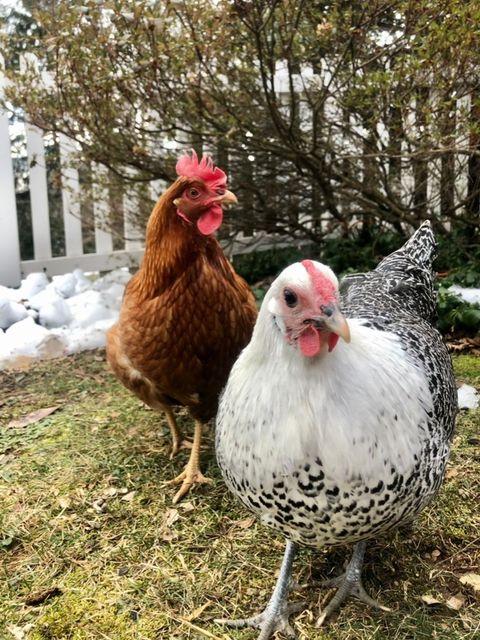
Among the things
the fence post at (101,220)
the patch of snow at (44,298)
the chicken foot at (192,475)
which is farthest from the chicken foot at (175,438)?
the fence post at (101,220)

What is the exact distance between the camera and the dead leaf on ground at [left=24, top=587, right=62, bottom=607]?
5.72 feet

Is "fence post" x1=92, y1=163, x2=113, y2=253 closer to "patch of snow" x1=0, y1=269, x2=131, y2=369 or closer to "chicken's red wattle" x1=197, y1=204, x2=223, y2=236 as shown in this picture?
"patch of snow" x1=0, y1=269, x2=131, y2=369

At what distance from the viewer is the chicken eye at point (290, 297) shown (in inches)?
50.7

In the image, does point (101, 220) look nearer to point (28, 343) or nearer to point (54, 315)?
point (54, 315)

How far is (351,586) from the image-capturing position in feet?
5.67

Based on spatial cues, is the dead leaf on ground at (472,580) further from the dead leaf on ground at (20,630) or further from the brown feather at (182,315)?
the dead leaf on ground at (20,630)

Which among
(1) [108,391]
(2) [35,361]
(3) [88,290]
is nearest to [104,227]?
(3) [88,290]

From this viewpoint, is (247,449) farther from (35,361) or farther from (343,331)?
(35,361)

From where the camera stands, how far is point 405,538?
1959mm

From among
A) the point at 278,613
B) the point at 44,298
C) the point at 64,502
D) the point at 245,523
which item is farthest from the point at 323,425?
the point at 44,298

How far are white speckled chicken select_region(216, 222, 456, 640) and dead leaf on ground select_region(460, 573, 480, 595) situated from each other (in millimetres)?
405

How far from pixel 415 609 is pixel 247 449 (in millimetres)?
788

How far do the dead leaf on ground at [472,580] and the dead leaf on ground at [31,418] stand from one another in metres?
2.20

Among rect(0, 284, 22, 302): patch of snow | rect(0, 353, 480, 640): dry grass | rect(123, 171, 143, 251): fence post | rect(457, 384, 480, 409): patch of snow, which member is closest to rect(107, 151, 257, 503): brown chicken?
rect(0, 353, 480, 640): dry grass
